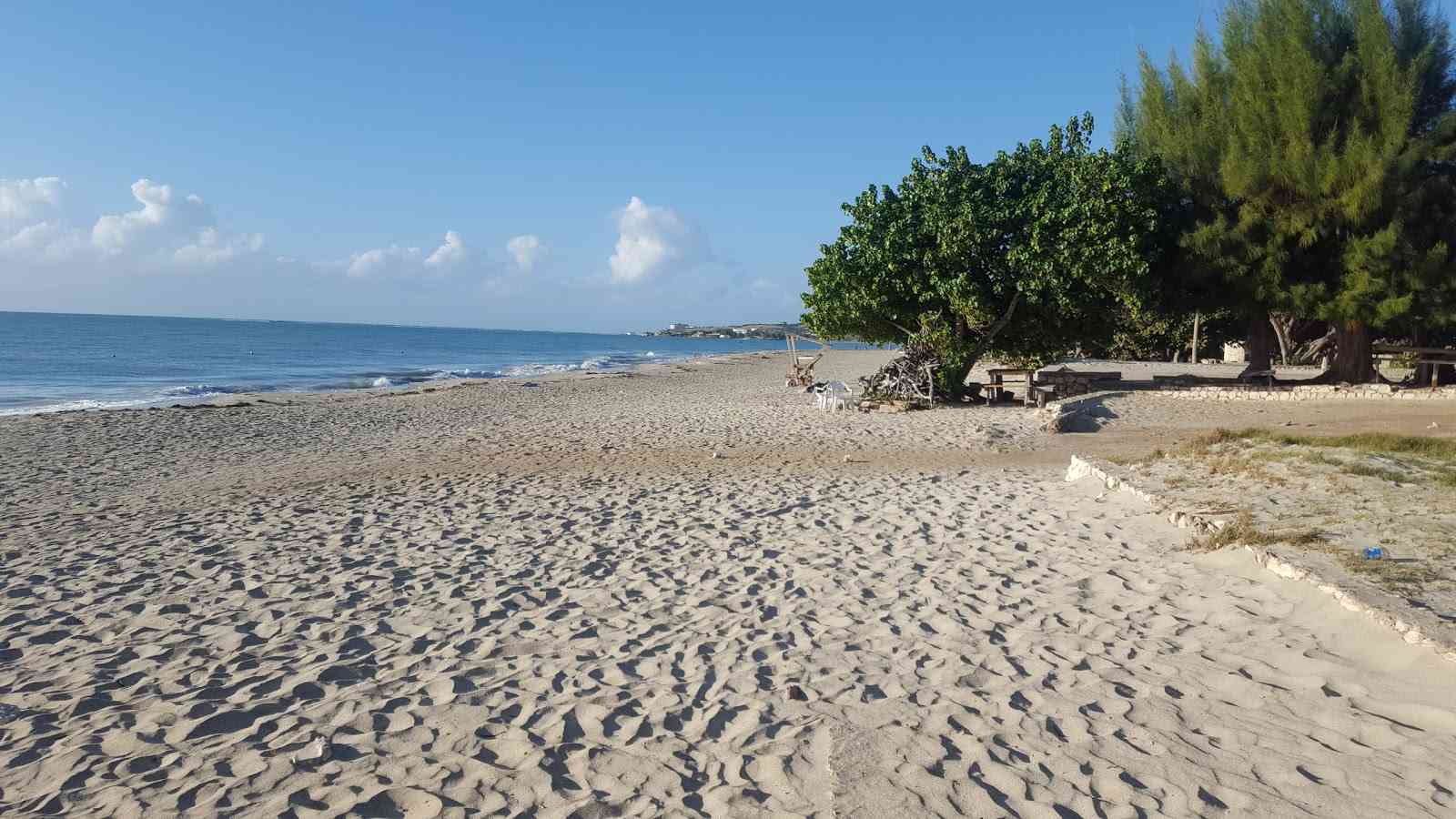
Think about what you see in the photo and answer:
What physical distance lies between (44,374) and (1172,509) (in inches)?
1612

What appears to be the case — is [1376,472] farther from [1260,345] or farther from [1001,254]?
[1260,345]

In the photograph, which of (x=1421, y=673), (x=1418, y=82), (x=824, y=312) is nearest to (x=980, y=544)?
(x=1421, y=673)

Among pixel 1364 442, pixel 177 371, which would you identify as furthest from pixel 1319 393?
pixel 177 371

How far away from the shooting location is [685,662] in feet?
15.3

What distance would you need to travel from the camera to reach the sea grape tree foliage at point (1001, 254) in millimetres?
16469

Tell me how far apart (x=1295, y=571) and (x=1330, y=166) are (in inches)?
601

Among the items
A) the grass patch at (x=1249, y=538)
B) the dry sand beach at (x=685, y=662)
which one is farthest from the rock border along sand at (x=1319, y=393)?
the grass patch at (x=1249, y=538)

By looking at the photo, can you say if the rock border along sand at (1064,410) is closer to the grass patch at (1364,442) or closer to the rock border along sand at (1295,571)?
the grass patch at (1364,442)

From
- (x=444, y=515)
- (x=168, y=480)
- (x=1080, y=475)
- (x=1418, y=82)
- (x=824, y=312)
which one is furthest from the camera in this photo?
(x=824, y=312)

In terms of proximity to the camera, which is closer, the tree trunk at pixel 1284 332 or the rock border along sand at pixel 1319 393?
the rock border along sand at pixel 1319 393

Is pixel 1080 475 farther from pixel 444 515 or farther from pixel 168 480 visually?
pixel 168 480

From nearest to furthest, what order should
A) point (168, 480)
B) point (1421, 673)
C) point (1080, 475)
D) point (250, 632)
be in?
1. point (1421, 673)
2. point (250, 632)
3. point (1080, 475)
4. point (168, 480)

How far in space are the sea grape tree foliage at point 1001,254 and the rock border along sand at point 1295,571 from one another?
8.58 meters

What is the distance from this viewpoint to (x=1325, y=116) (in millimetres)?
17281
